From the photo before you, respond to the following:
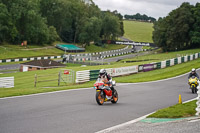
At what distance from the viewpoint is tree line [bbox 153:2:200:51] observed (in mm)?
82812

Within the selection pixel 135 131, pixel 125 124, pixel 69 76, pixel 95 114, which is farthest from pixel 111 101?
pixel 69 76

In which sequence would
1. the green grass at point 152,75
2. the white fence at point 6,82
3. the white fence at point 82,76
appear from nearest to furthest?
the white fence at point 6,82 < the white fence at point 82,76 < the green grass at point 152,75

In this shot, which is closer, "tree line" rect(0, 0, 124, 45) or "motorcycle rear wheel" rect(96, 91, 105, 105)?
"motorcycle rear wheel" rect(96, 91, 105, 105)

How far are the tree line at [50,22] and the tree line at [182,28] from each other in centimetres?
2734

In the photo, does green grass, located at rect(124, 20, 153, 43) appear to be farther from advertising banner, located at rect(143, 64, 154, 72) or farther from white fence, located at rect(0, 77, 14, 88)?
white fence, located at rect(0, 77, 14, 88)

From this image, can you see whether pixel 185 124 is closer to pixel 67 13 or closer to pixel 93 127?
pixel 93 127

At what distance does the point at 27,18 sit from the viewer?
84375mm

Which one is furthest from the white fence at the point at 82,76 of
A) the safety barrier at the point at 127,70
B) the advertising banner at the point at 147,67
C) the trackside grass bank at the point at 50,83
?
the advertising banner at the point at 147,67

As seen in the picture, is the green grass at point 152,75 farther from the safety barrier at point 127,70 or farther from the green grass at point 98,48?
the green grass at point 98,48

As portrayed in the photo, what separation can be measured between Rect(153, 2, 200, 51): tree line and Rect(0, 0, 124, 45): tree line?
2734cm

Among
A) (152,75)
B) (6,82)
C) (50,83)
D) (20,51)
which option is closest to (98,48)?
(20,51)

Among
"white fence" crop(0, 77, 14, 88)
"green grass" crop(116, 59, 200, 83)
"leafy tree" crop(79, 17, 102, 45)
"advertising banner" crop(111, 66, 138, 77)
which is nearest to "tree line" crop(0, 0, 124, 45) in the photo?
"leafy tree" crop(79, 17, 102, 45)

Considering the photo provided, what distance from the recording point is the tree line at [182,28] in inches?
3260

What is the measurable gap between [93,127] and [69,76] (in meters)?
19.9
